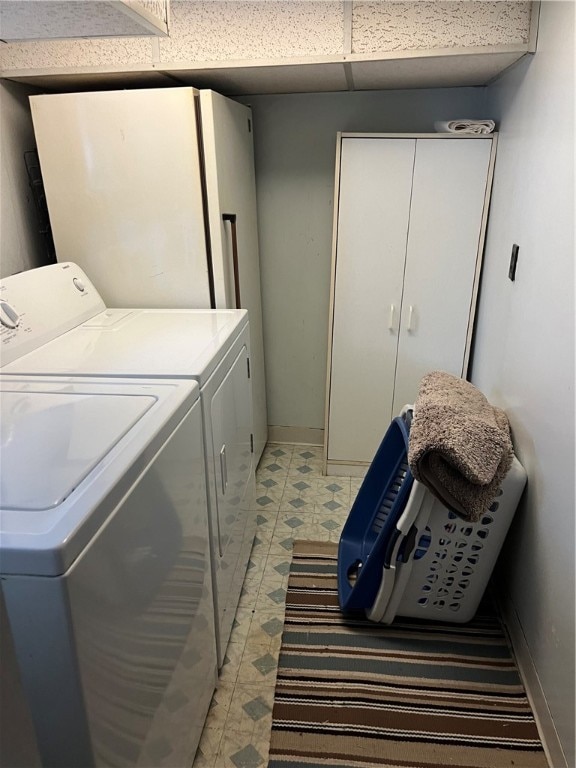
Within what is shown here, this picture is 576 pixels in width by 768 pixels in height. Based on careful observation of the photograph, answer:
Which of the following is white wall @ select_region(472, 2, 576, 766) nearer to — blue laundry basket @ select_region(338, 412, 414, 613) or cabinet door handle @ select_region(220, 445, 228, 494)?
blue laundry basket @ select_region(338, 412, 414, 613)

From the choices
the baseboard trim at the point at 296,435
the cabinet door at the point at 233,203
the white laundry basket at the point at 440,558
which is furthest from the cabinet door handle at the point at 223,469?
the baseboard trim at the point at 296,435

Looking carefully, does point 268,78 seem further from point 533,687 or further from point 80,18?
point 533,687

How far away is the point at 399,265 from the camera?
248 cm

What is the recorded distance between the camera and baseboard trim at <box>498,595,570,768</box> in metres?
1.45

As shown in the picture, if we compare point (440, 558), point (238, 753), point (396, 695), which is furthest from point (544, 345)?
point (238, 753)

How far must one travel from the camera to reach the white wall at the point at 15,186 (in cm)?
197

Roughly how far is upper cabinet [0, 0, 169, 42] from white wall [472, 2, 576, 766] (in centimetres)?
112

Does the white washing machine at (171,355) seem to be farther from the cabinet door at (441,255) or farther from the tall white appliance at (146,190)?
the cabinet door at (441,255)

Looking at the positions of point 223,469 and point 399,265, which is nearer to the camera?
point 223,469

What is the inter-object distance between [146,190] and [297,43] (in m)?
0.74

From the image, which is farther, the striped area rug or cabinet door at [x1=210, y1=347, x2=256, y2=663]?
cabinet door at [x1=210, y1=347, x2=256, y2=663]

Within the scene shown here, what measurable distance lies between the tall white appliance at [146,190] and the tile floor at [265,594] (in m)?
1.06

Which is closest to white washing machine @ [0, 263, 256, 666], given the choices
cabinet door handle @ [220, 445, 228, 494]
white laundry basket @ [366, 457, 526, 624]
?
cabinet door handle @ [220, 445, 228, 494]

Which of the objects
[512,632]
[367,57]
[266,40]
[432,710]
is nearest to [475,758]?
[432,710]
